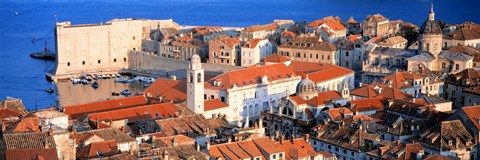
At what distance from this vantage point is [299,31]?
8044cm

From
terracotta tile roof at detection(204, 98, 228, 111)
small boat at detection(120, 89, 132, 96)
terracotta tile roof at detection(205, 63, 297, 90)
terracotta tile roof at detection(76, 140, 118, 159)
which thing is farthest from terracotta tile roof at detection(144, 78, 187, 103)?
terracotta tile roof at detection(76, 140, 118, 159)

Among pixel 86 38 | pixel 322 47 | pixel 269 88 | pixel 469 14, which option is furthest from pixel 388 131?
pixel 469 14

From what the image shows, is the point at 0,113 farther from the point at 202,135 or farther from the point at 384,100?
the point at 384,100

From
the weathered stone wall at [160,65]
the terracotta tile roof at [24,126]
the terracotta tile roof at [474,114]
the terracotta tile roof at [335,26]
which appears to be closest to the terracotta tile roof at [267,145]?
the terracotta tile roof at [24,126]

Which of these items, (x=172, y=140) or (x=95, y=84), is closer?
(x=172, y=140)

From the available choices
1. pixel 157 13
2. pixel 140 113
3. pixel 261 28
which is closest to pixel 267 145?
pixel 140 113

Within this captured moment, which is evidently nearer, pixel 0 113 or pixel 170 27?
pixel 0 113

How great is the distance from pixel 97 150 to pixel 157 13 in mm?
121801

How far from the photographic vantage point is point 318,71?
59.6 metres

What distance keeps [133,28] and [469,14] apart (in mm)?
66851

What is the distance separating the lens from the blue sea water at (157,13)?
3447 inches

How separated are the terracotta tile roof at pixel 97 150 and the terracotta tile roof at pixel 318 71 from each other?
2648cm

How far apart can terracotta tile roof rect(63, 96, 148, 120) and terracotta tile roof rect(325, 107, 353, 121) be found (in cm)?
1024

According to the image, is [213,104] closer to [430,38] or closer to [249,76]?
[249,76]
